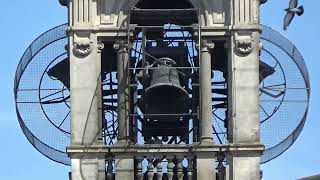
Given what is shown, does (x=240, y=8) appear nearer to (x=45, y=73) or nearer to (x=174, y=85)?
(x=174, y=85)

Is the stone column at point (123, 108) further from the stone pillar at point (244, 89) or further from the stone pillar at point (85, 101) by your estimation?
the stone pillar at point (244, 89)

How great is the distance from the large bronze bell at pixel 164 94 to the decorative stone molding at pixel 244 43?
1.64 meters

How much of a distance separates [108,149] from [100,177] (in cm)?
68

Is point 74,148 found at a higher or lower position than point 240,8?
lower

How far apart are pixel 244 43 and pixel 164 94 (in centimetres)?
226

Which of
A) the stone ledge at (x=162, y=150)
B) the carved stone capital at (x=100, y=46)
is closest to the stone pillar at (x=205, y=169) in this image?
the stone ledge at (x=162, y=150)

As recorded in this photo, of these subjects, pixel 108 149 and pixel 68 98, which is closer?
pixel 108 149

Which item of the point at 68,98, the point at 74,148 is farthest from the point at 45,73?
the point at 74,148

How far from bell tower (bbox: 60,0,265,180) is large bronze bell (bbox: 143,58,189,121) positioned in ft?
0.08

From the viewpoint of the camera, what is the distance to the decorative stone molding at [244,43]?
166 ft

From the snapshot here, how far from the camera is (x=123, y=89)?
5075 cm

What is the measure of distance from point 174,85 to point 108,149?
7.14 feet

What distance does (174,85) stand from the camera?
50.2m

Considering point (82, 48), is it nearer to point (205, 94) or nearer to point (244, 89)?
point (205, 94)
